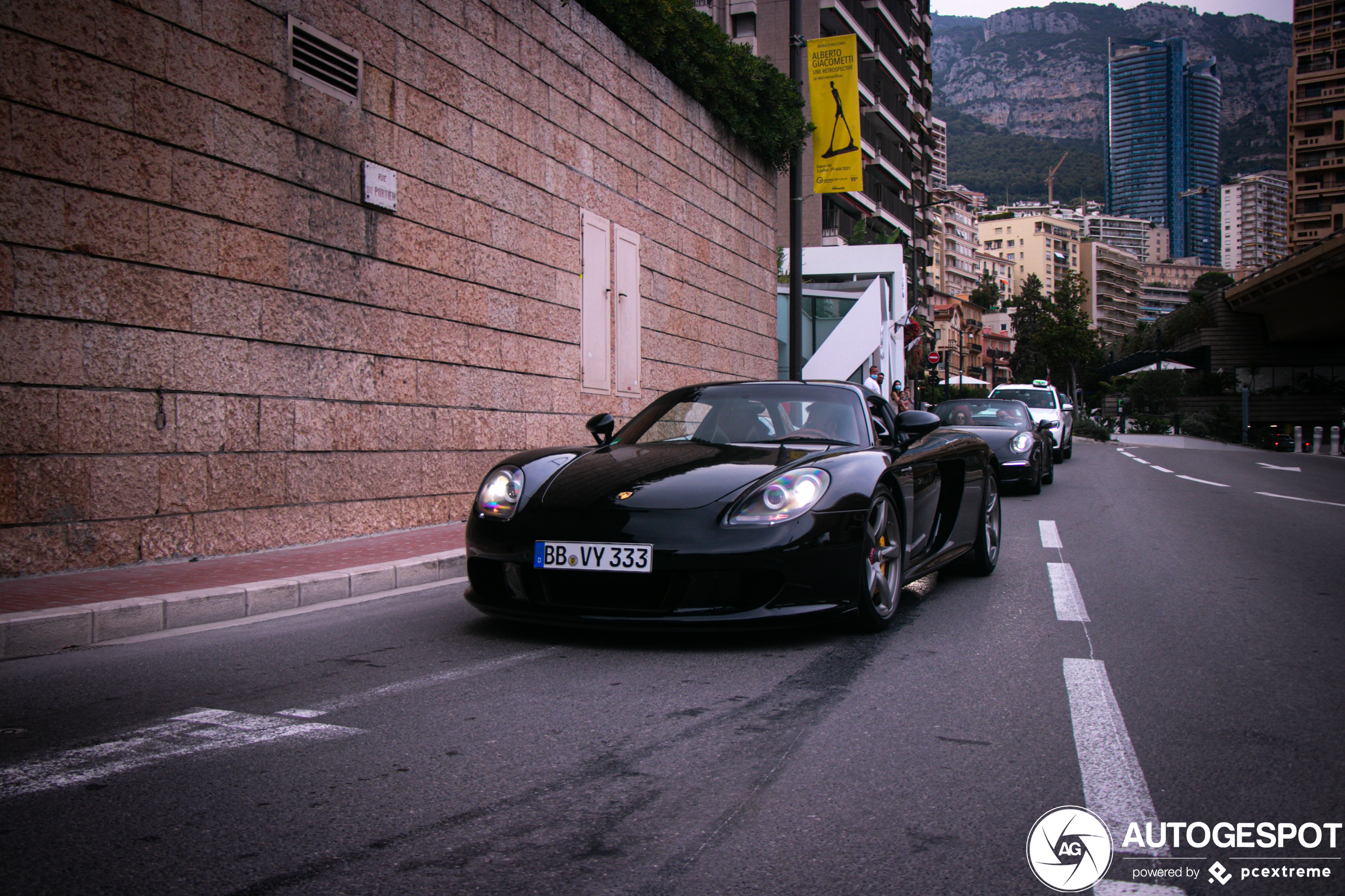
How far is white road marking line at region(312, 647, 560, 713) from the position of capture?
3.43 m

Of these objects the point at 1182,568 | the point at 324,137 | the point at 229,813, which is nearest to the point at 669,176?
the point at 324,137

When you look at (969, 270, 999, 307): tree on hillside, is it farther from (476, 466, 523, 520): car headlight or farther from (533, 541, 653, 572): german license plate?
(533, 541, 653, 572): german license plate

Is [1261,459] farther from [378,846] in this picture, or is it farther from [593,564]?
[378,846]

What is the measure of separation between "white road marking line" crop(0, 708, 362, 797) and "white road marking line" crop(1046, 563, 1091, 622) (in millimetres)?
3666

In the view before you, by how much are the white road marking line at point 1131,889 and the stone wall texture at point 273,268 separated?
554cm

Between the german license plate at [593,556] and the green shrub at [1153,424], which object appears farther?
the green shrub at [1153,424]

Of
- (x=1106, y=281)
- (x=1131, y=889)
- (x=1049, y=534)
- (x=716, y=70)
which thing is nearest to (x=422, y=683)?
(x=1131, y=889)

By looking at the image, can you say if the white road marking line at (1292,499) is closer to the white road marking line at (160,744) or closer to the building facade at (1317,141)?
the white road marking line at (160,744)

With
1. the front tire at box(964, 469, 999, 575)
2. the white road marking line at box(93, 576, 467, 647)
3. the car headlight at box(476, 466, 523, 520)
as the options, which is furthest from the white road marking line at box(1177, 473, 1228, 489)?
the car headlight at box(476, 466, 523, 520)

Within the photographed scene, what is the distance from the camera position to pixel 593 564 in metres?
4.05

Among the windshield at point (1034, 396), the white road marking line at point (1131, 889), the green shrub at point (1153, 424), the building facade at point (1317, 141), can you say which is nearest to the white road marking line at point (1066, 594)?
the white road marking line at point (1131, 889)

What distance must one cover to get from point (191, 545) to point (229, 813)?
464 centimetres

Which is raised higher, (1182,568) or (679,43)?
(679,43)

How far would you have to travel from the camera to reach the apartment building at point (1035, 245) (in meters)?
178
